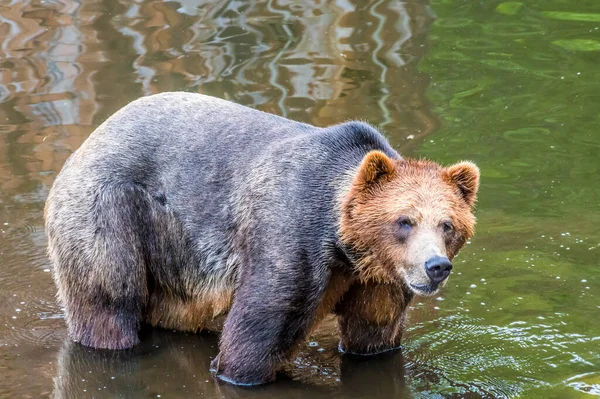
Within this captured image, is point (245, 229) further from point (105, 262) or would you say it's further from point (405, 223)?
point (405, 223)

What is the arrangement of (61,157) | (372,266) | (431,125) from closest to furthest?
(372,266), (61,157), (431,125)

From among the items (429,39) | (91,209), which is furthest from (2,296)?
(429,39)

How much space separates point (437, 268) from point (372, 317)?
175 centimetres

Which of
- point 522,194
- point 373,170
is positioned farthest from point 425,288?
point 522,194

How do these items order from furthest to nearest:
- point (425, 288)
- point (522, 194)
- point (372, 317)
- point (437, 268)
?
point (522, 194), point (372, 317), point (425, 288), point (437, 268)

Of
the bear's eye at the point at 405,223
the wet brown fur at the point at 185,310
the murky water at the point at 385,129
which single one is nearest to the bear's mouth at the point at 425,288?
the bear's eye at the point at 405,223

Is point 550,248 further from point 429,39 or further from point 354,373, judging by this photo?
point 429,39

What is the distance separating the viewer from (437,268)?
7.36 meters

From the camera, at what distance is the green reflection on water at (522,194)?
9.10m

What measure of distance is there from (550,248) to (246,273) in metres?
4.33

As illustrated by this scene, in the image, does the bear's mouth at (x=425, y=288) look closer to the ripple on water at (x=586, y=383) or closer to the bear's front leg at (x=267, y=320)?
the bear's front leg at (x=267, y=320)

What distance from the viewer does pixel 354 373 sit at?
9062 mm

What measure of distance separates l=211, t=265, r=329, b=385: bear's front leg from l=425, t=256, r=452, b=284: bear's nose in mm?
1104

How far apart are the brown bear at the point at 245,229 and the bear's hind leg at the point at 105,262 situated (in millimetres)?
13
